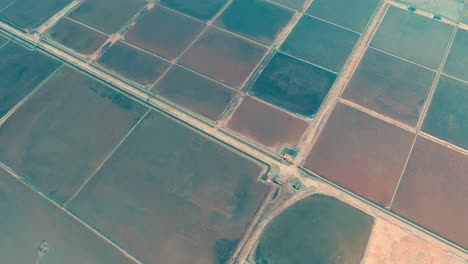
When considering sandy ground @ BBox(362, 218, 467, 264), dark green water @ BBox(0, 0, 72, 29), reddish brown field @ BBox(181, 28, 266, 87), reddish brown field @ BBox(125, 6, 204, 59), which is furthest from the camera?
dark green water @ BBox(0, 0, 72, 29)

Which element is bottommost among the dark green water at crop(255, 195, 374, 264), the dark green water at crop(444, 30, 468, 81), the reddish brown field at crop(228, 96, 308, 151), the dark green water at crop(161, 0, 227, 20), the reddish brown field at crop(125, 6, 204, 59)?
the dark green water at crop(255, 195, 374, 264)

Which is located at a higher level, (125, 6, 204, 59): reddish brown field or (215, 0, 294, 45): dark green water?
(215, 0, 294, 45): dark green water

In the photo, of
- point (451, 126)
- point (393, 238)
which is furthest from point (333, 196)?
point (451, 126)

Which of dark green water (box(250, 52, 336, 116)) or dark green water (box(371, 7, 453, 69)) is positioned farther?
dark green water (box(371, 7, 453, 69))

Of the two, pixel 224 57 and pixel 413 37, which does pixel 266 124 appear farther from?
pixel 413 37

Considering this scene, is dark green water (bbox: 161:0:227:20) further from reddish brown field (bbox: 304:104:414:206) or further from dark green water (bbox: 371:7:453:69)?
reddish brown field (bbox: 304:104:414:206)

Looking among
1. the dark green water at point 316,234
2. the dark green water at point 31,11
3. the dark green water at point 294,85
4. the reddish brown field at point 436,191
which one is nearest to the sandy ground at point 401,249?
the dark green water at point 316,234

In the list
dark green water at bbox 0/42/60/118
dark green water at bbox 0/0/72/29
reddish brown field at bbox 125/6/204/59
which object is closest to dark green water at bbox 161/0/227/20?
reddish brown field at bbox 125/6/204/59
